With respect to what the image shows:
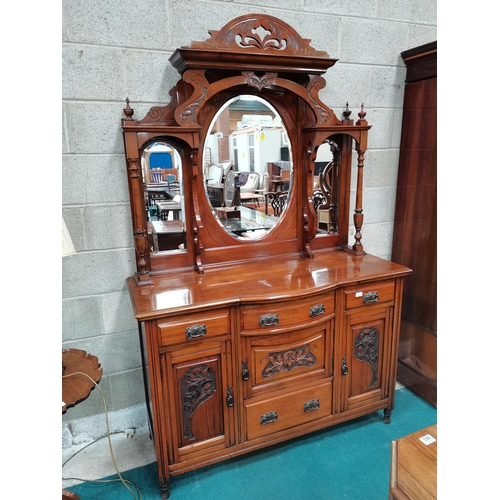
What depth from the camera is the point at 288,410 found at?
5.68 feet

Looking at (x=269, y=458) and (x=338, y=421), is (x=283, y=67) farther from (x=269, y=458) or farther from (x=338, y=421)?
(x=269, y=458)

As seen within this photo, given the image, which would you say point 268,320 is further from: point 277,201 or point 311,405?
point 277,201

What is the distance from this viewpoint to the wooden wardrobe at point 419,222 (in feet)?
6.70

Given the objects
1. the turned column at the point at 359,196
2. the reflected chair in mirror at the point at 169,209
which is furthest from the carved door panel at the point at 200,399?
the turned column at the point at 359,196

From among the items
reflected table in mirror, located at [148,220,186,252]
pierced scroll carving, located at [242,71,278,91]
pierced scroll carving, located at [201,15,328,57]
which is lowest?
reflected table in mirror, located at [148,220,186,252]

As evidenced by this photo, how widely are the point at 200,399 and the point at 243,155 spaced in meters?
1.13

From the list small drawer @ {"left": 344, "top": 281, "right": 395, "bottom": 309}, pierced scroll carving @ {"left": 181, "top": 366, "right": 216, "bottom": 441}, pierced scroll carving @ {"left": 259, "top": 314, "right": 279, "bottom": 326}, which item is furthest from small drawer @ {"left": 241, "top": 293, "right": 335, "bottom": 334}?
pierced scroll carving @ {"left": 181, "top": 366, "right": 216, "bottom": 441}

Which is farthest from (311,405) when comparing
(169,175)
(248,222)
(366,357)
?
(169,175)

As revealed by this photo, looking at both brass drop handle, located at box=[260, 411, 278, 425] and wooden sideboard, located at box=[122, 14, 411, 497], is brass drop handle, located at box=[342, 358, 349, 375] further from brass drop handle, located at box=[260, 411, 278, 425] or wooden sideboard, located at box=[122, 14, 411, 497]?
brass drop handle, located at box=[260, 411, 278, 425]

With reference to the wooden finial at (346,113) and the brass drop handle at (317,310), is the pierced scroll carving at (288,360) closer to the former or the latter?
the brass drop handle at (317,310)

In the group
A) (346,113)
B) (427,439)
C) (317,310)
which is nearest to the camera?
(427,439)

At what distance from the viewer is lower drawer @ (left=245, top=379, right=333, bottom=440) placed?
168 cm

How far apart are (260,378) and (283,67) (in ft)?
4.52
